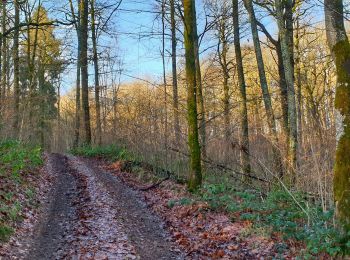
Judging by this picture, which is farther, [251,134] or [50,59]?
[50,59]

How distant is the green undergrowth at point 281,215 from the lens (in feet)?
18.0

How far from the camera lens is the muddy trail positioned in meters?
6.68

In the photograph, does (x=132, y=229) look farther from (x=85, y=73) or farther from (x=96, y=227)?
(x=85, y=73)

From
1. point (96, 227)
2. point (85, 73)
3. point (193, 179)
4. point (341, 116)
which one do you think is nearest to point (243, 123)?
point (193, 179)

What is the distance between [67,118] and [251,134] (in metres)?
33.6

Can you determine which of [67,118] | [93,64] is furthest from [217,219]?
[67,118]

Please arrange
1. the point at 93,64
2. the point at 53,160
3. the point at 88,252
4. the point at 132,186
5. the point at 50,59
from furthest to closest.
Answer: the point at 50,59 < the point at 93,64 < the point at 53,160 < the point at 132,186 < the point at 88,252

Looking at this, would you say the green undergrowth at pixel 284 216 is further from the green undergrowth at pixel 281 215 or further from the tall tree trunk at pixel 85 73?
the tall tree trunk at pixel 85 73

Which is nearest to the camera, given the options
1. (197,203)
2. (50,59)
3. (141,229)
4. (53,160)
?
(141,229)

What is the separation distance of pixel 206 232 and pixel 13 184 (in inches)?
213

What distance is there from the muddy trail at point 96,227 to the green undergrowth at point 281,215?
1449 mm

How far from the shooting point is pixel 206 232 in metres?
7.76

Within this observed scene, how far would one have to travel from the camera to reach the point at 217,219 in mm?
8383

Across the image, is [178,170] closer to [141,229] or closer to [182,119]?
[182,119]
